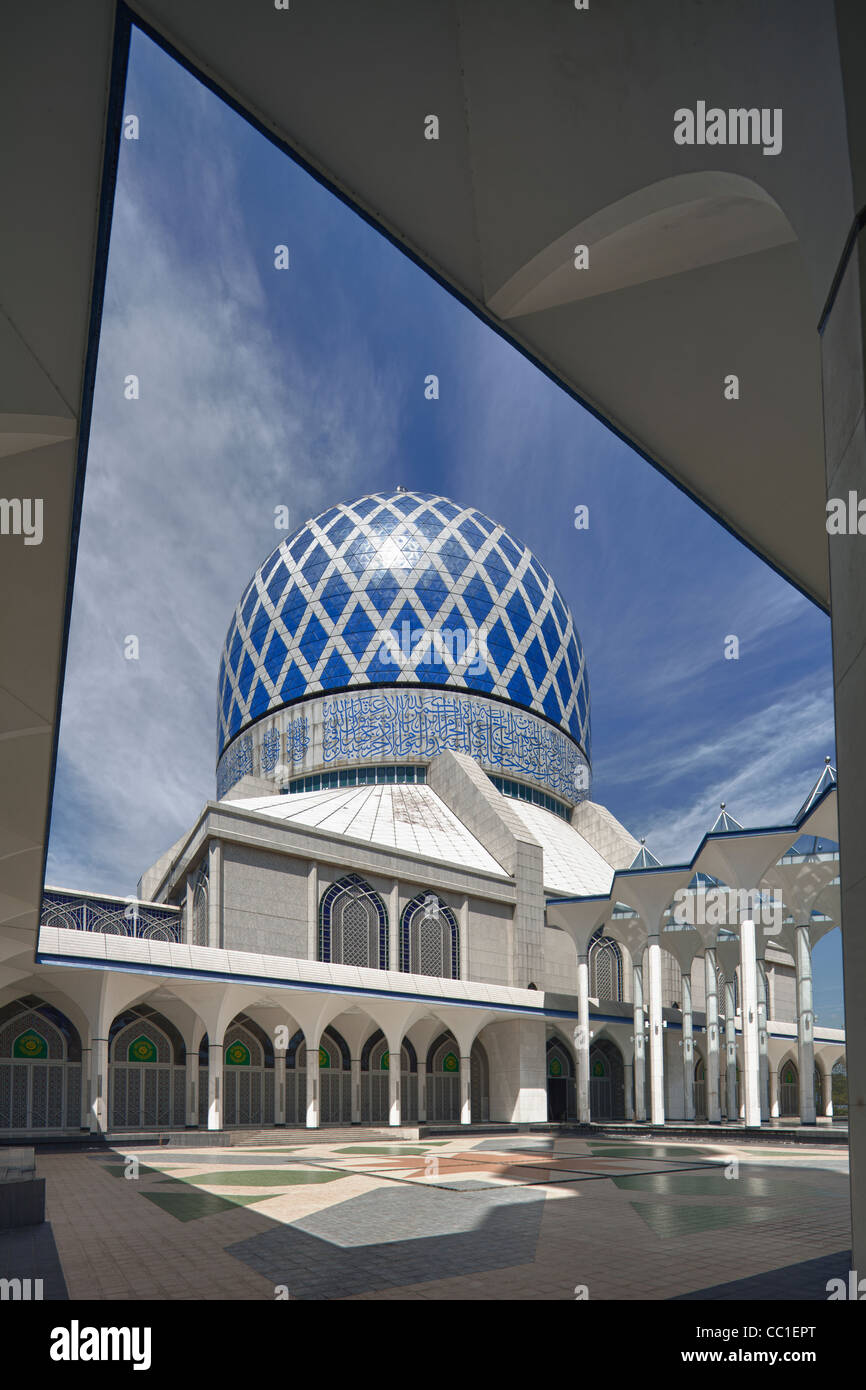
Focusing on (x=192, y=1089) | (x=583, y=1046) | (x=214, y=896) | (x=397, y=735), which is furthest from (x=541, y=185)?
(x=397, y=735)

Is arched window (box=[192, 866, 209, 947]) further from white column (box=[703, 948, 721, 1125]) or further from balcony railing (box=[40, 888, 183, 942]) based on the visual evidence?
white column (box=[703, 948, 721, 1125])

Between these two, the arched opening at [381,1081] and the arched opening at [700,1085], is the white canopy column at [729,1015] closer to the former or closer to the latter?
the arched opening at [700,1085]

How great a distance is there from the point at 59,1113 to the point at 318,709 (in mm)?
21330

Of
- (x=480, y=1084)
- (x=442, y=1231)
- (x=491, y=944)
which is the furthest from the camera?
(x=491, y=944)

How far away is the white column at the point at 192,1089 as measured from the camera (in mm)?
25156

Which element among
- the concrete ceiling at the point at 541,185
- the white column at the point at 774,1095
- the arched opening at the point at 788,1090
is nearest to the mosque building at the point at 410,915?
the arched opening at the point at 788,1090

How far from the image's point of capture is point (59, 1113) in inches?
949

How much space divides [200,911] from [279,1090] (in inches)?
207

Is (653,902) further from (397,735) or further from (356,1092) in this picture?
(397,735)

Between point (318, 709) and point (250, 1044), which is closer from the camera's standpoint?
point (250, 1044)

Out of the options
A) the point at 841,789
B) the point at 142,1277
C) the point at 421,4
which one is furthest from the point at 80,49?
the point at 142,1277

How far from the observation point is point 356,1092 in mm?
28516

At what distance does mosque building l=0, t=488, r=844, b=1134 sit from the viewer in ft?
78.8
